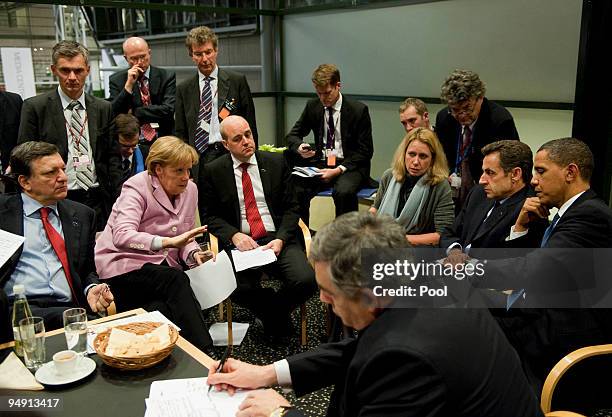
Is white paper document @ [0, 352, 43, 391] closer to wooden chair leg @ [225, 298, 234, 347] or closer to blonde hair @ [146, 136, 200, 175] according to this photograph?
blonde hair @ [146, 136, 200, 175]

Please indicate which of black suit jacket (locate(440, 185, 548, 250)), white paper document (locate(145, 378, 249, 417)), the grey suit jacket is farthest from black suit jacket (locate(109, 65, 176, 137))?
white paper document (locate(145, 378, 249, 417))

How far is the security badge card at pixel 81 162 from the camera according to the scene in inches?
141

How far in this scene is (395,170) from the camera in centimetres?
352

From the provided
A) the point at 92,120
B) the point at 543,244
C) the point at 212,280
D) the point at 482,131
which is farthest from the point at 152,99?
the point at 543,244

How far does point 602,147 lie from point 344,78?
9.41ft

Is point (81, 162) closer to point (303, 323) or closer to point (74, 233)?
point (74, 233)

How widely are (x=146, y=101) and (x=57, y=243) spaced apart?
6.76 feet

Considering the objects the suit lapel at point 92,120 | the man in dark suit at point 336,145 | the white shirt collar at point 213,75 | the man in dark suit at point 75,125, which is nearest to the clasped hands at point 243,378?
the man in dark suit at point 75,125

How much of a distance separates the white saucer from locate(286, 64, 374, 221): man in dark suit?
2706 mm

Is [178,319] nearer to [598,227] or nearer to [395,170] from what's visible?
[395,170]

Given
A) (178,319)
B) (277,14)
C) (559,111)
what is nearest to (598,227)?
(178,319)

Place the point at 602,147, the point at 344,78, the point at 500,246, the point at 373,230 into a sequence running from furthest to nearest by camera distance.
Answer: the point at 344,78, the point at 602,147, the point at 500,246, the point at 373,230

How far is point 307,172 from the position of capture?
14.8 ft

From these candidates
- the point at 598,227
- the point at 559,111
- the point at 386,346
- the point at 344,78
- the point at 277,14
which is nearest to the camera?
the point at 386,346
